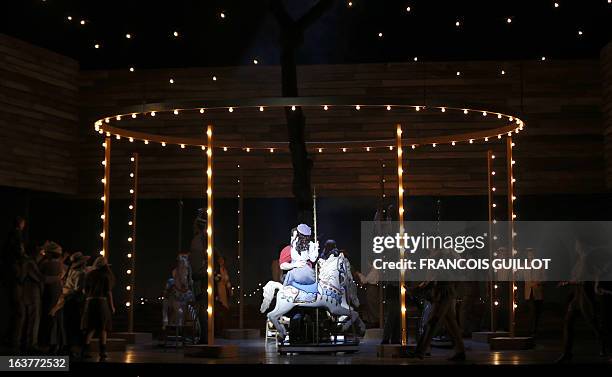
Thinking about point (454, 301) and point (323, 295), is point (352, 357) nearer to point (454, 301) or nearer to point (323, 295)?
point (323, 295)

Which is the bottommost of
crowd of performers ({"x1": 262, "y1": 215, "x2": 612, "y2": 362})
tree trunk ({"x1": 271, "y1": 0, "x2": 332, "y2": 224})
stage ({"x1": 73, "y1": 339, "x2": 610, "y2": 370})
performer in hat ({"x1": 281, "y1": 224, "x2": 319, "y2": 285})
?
stage ({"x1": 73, "y1": 339, "x2": 610, "y2": 370})

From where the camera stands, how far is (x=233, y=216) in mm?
18750

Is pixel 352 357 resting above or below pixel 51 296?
below

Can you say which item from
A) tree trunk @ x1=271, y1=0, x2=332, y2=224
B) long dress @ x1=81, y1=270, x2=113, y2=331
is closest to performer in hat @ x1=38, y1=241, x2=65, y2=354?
long dress @ x1=81, y1=270, x2=113, y2=331

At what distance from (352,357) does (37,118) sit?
8852 millimetres

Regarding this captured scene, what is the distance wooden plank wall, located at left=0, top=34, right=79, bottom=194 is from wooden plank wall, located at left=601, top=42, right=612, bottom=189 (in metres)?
10.3

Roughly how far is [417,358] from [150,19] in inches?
384

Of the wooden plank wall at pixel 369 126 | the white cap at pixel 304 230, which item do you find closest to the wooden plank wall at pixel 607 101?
the wooden plank wall at pixel 369 126

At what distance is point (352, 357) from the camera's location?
39.0ft

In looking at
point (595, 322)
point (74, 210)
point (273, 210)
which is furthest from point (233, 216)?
point (595, 322)

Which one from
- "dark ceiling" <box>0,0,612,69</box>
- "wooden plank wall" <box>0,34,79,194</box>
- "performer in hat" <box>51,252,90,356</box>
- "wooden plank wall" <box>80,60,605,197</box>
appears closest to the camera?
"performer in hat" <box>51,252,90,356</box>

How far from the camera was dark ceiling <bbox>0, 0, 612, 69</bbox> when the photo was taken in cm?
1778

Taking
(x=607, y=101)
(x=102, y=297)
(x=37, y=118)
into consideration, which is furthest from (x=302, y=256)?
(x=607, y=101)

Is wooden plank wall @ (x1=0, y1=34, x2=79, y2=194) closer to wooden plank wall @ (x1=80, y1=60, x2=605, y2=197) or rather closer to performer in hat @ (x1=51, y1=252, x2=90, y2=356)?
wooden plank wall @ (x1=80, y1=60, x2=605, y2=197)
